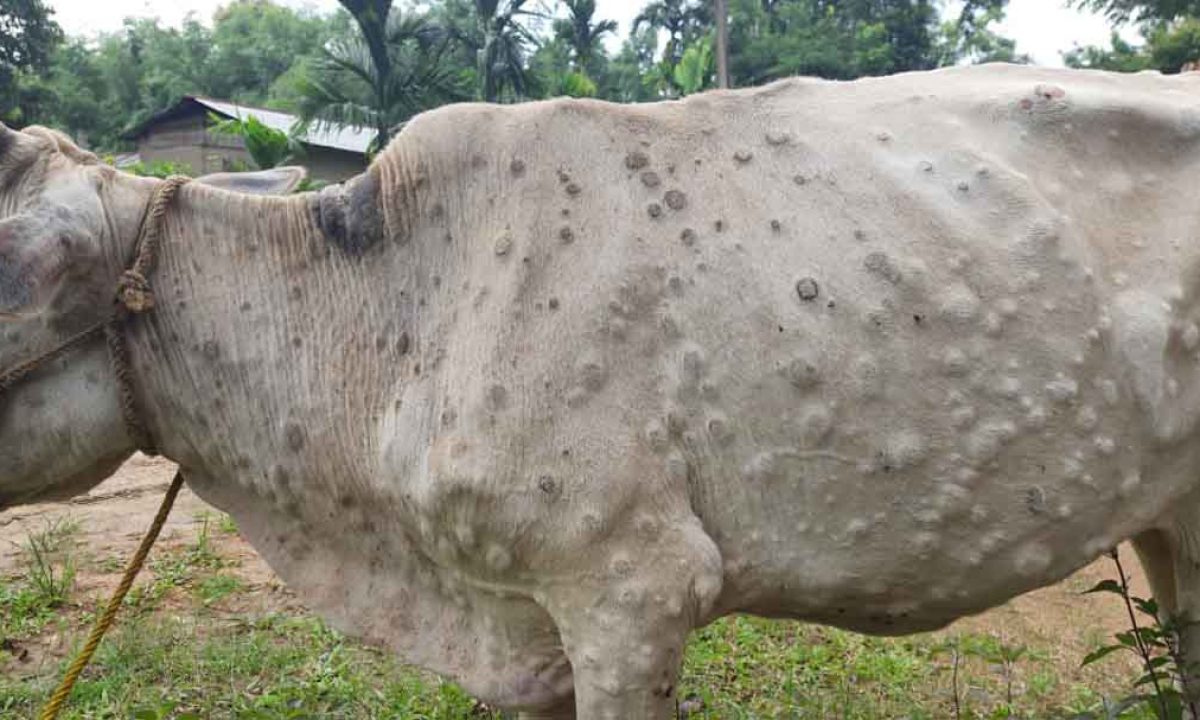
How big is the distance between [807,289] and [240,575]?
13.3ft

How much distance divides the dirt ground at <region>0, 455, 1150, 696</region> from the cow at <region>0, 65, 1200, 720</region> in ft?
6.81

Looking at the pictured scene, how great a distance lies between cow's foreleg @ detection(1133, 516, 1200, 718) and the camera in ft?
9.50

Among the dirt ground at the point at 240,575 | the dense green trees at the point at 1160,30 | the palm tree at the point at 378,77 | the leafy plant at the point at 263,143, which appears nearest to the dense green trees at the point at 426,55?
the palm tree at the point at 378,77

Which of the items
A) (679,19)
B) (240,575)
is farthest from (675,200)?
(679,19)

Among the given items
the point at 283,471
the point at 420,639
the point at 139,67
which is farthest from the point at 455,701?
the point at 139,67

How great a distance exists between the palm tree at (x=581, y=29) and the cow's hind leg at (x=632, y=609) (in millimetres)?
45530

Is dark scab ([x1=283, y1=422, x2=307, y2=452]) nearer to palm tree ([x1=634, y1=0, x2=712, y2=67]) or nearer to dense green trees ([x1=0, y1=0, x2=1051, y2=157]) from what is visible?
dense green trees ([x1=0, y1=0, x2=1051, y2=157])

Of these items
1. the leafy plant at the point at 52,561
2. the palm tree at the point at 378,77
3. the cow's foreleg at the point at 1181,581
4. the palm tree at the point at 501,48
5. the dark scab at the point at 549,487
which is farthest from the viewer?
the palm tree at the point at 501,48

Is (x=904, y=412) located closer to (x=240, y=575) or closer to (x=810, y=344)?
(x=810, y=344)

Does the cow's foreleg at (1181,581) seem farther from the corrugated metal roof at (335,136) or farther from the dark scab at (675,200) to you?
the corrugated metal roof at (335,136)

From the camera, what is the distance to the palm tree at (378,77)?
935 inches

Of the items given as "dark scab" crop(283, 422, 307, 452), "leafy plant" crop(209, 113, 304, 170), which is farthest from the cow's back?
"leafy plant" crop(209, 113, 304, 170)

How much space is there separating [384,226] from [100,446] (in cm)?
84

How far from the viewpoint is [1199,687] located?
121 inches
